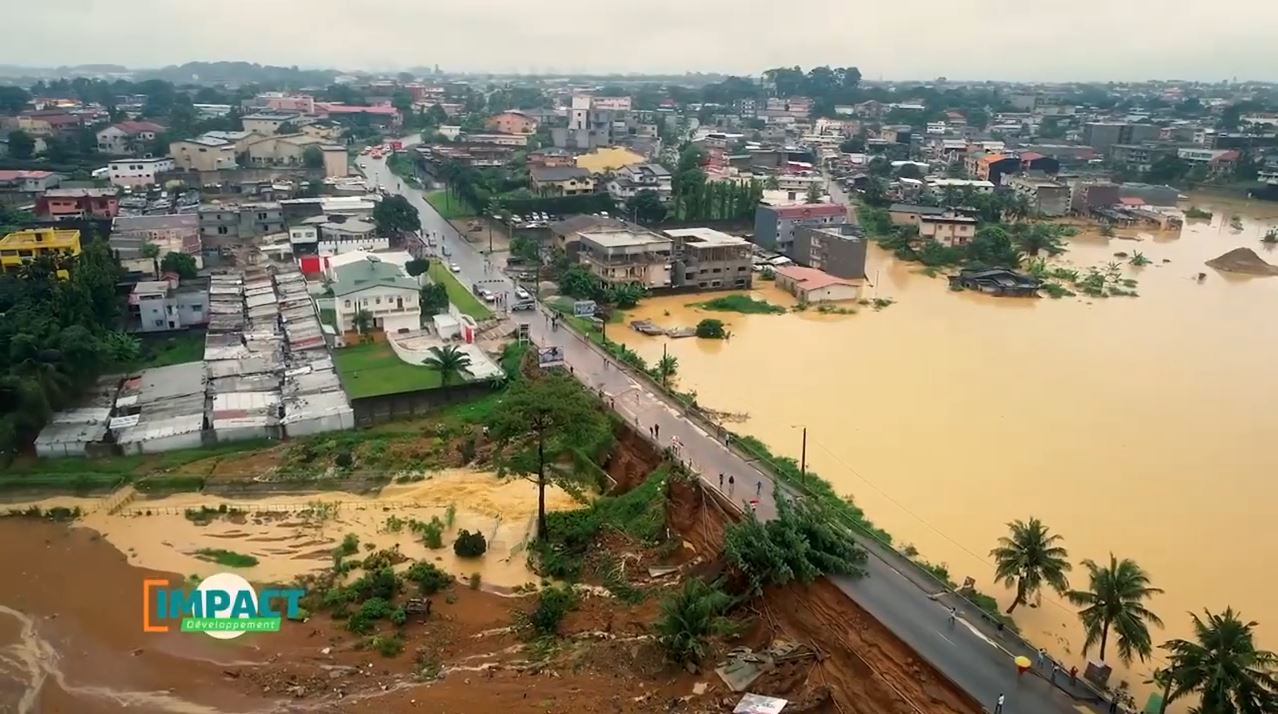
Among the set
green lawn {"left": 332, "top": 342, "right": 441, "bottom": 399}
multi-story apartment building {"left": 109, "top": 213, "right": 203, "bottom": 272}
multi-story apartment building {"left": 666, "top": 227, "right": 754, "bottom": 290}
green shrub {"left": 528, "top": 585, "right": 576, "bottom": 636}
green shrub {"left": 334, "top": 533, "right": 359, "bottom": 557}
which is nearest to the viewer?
green shrub {"left": 528, "top": 585, "right": 576, "bottom": 636}

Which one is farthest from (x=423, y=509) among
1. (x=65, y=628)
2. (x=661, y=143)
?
(x=661, y=143)

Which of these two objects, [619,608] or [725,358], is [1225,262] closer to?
[725,358]

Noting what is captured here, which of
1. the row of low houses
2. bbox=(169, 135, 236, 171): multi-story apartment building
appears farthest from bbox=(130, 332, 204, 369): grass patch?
bbox=(169, 135, 236, 171): multi-story apartment building

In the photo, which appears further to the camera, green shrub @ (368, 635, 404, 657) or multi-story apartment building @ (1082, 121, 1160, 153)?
multi-story apartment building @ (1082, 121, 1160, 153)

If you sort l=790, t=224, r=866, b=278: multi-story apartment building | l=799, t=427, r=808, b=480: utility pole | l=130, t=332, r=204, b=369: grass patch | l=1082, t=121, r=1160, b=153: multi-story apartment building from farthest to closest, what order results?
l=1082, t=121, r=1160, b=153: multi-story apartment building
l=790, t=224, r=866, b=278: multi-story apartment building
l=130, t=332, r=204, b=369: grass patch
l=799, t=427, r=808, b=480: utility pole

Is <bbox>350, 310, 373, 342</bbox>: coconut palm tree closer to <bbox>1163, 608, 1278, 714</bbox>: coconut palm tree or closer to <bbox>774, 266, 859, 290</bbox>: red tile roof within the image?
<bbox>774, 266, 859, 290</bbox>: red tile roof

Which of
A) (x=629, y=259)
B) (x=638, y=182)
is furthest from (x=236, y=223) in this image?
(x=638, y=182)
